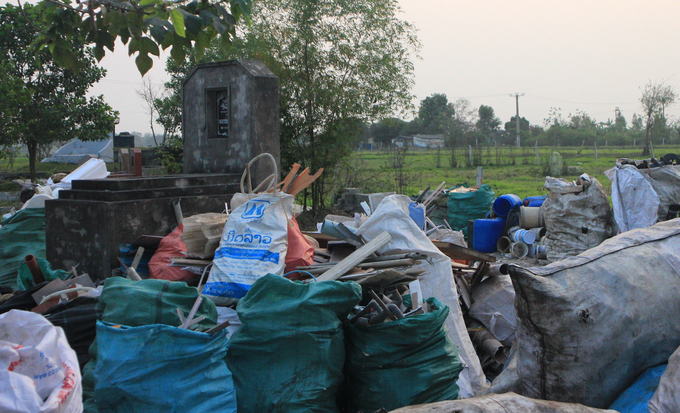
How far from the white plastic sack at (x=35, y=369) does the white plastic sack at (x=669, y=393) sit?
212cm

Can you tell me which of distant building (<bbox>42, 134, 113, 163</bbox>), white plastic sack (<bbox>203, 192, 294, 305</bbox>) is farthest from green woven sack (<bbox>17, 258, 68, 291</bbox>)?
distant building (<bbox>42, 134, 113, 163</bbox>)

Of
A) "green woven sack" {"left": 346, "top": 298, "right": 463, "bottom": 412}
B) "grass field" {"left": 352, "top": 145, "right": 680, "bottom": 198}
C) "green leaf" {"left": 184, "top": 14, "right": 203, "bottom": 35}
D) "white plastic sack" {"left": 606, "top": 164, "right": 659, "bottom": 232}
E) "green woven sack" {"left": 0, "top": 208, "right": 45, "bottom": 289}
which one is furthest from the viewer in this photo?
"grass field" {"left": 352, "top": 145, "right": 680, "bottom": 198}

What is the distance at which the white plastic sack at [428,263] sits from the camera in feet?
11.1

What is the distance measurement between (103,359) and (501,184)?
15.0m

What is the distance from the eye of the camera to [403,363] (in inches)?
109

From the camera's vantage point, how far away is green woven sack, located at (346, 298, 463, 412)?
2732 mm

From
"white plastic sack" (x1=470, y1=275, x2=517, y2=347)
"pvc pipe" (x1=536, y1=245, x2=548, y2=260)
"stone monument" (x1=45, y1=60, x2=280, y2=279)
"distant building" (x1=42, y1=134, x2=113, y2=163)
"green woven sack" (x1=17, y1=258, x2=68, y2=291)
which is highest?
"distant building" (x1=42, y1=134, x2=113, y2=163)

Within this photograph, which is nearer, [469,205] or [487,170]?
[469,205]

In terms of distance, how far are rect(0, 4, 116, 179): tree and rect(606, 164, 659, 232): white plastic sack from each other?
13.4 m

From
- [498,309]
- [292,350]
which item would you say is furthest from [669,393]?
[498,309]

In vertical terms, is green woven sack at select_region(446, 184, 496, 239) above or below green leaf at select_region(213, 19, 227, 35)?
below

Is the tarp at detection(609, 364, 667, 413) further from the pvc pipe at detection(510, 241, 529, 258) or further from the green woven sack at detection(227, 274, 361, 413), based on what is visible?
the pvc pipe at detection(510, 241, 529, 258)

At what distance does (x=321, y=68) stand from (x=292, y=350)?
7.86 m

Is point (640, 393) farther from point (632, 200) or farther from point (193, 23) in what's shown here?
point (632, 200)
